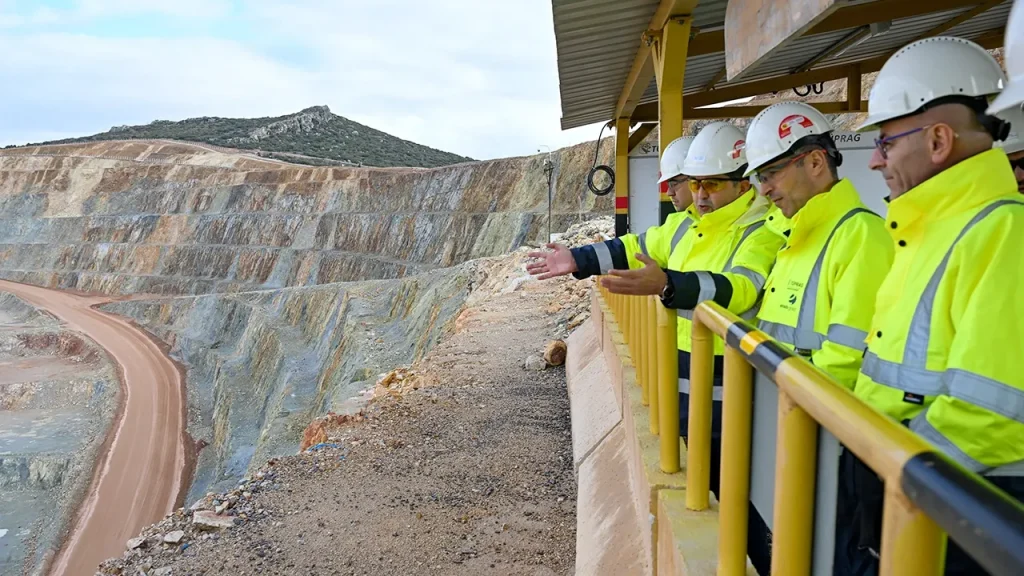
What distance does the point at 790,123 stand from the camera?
274 cm

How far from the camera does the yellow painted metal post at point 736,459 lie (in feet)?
5.94

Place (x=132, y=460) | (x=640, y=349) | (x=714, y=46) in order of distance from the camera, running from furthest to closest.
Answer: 1. (x=132, y=460)
2. (x=714, y=46)
3. (x=640, y=349)

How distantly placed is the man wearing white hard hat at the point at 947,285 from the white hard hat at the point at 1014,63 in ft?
0.50

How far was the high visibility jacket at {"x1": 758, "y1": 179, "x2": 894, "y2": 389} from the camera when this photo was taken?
2182 millimetres

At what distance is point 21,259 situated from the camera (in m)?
60.7

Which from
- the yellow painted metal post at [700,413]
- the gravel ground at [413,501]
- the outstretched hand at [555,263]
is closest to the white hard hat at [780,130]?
the yellow painted metal post at [700,413]

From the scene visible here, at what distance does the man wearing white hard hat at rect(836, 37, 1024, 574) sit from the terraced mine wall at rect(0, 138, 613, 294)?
33.1m

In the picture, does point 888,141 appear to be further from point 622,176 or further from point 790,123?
point 622,176

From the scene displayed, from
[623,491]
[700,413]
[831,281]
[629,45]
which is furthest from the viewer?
[629,45]

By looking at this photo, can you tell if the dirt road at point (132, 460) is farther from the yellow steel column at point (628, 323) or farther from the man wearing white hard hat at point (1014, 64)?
the man wearing white hard hat at point (1014, 64)

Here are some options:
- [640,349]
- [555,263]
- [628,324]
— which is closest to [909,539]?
[555,263]

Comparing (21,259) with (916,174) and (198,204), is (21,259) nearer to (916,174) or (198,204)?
(198,204)

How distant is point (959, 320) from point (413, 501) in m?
4.73

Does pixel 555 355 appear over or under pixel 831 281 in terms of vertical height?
under
